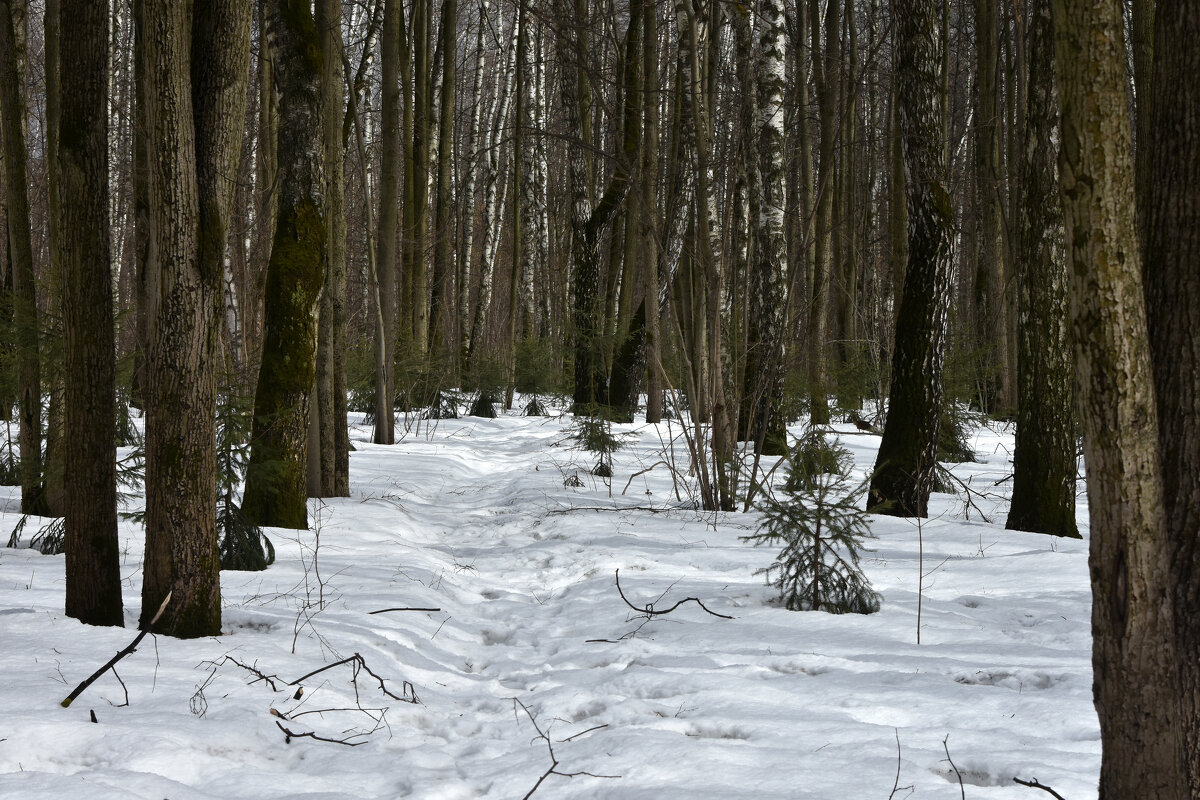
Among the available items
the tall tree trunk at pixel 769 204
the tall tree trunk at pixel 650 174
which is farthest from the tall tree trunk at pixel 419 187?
the tall tree trunk at pixel 650 174

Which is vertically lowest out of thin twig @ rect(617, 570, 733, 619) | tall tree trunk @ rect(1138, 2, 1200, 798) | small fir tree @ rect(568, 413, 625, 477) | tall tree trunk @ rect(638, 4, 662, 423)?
thin twig @ rect(617, 570, 733, 619)

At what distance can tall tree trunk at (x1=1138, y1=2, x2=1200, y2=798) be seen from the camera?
192 cm

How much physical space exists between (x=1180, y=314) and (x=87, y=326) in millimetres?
3749

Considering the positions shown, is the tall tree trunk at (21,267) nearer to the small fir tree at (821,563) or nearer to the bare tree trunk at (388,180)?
the bare tree trunk at (388,180)

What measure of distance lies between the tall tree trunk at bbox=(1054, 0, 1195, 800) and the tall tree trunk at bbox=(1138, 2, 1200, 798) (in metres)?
0.04

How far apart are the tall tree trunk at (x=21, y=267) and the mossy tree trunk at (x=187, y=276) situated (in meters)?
3.03

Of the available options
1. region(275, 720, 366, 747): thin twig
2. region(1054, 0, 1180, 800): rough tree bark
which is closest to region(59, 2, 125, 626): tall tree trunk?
region(275, 720, 366, 747): thin twig

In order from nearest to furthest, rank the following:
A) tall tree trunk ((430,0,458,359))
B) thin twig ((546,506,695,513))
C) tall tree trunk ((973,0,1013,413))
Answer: thin twig ((546,506,695,513)), tall tree trunk ((973,0,1013,413)), tall tree trunk ((430,0,458,359))

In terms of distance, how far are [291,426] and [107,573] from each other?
255 centimetres

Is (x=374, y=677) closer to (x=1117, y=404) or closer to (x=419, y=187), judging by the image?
(x=1117, y=404)

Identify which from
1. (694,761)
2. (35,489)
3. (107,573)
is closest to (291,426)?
(35,489)

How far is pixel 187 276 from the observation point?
10.9ft

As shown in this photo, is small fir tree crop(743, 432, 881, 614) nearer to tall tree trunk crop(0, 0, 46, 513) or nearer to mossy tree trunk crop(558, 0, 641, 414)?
tall tree trunk crop(0, 0, 46, 513)

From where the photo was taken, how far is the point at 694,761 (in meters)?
2.68
